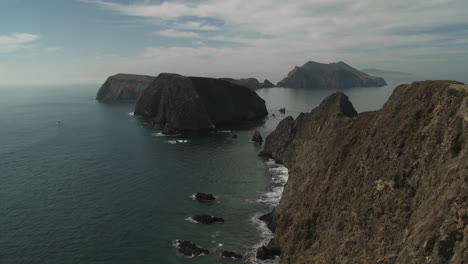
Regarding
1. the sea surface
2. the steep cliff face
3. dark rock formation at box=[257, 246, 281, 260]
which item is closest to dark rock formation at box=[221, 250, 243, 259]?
the sea surface

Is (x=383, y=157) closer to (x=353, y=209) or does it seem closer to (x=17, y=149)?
(x=353, y=209)

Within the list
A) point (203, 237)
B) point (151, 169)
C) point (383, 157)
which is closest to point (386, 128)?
point (383, 157)

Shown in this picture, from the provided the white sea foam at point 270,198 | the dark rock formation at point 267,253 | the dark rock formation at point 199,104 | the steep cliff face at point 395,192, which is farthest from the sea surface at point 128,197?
the dark rock formation at point 199,104

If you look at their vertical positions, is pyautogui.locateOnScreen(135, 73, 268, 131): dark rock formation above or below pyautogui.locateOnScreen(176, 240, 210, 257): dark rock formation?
above

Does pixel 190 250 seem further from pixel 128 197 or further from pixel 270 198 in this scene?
pixel 128 197

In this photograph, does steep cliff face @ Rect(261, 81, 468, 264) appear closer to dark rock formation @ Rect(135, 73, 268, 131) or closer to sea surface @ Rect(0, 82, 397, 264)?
sea surface @ Rect(0, 82, 397, 264)

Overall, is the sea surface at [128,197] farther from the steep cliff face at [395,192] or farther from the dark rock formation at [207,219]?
the steep cliff face at [395,192]
